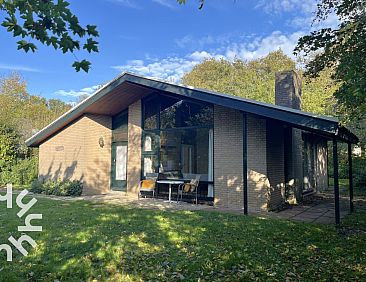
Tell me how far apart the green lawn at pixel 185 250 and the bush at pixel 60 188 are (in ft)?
16.3

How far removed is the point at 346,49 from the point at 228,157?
4651 mm

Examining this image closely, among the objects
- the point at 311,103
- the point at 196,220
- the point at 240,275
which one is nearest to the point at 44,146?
the point at 196,220

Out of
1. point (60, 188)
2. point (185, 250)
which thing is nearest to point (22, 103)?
point (60, 188)

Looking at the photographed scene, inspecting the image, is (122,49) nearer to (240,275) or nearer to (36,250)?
(36,250)

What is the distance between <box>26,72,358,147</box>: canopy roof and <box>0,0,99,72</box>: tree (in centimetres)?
590

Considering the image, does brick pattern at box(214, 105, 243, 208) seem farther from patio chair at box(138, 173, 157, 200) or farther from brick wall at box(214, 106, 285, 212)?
patio chair at box(138, 173, 157, 200)

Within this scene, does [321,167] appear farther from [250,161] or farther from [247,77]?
[247,77]

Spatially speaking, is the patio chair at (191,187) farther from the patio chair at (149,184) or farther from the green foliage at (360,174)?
the green foliage at (360,174)

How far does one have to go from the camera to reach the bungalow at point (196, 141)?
9.62m

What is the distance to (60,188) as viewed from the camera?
44.0ft

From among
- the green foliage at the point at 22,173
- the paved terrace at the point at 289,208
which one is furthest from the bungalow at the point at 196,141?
the green foliage at the point at 22,173

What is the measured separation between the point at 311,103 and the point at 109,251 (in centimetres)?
2030

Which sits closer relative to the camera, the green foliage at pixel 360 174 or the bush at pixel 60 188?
the bush at pixel 60 188

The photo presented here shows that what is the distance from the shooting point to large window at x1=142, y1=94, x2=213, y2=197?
36.0ft
